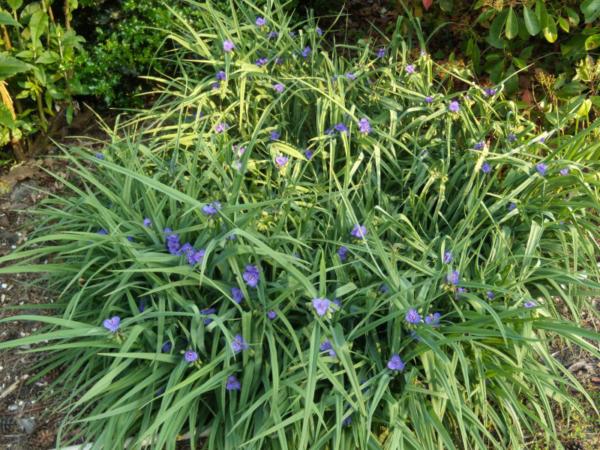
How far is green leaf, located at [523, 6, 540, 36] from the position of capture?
7.79ft

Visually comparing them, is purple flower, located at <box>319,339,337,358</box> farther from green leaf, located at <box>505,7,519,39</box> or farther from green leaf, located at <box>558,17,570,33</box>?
green leaf, located at <box>558,17,570,33</box>

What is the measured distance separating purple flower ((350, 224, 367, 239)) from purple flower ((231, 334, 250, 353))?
443 millimetres

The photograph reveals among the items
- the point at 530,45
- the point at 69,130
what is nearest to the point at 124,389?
the point at 69,130

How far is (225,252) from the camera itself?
5.75ft

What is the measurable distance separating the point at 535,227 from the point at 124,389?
141 centimetres

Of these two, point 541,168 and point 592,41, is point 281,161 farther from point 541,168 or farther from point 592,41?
point 592,41

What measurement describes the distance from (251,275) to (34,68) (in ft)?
5.08

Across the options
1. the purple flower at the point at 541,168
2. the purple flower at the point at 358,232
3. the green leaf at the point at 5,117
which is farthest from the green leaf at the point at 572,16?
the green leaf at the point at 5,117

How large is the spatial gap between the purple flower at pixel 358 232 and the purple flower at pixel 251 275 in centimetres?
31

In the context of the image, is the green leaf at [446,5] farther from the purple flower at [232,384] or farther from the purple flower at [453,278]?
the purple flower at [232,384]

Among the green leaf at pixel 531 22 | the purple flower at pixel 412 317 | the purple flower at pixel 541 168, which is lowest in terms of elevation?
the purple flower at pixel 412 317

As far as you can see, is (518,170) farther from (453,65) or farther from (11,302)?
(11,302)

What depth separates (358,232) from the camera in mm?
1834

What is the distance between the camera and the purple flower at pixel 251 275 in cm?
175
